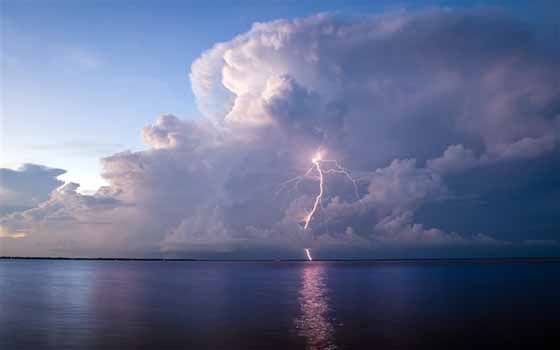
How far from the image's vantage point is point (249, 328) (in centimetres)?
3478

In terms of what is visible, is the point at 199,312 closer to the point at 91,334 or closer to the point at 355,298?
the point at 91,334

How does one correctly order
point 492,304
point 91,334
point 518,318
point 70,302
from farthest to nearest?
1. point 70,302
2. point 492,304
3. point 518,318
4. point 91,334

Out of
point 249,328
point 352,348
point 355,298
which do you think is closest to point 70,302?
point 249,328

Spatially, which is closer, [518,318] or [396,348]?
[396,348]

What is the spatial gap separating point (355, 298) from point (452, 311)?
15407mm

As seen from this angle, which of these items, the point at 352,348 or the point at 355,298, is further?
the point at 355,298

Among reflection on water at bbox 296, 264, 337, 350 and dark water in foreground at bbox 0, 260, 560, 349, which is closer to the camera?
reflection on water at bbox 296, 264, 337, 350

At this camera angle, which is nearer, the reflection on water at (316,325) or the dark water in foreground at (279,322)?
the reflection on water at (316,325)

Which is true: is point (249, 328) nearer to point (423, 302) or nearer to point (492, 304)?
point (423, 302)

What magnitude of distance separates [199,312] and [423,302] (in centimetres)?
2681

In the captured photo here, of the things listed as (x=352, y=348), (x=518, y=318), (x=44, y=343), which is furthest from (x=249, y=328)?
(x=518, y=318)

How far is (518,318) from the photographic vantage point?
3984 cm

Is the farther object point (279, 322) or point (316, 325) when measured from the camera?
point (279, 322)

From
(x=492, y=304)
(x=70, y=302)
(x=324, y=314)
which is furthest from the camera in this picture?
(x=70, y=302)
